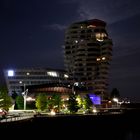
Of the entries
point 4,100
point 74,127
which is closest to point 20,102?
point 4,100

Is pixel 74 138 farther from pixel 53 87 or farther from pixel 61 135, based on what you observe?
pixel 53 87

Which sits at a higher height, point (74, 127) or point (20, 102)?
point (20, 102)

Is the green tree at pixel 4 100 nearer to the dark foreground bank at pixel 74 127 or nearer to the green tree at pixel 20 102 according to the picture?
the dark foreground bank at pixel 74 127

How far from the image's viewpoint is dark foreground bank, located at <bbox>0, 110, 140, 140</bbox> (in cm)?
8638

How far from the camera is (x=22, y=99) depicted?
154 meters

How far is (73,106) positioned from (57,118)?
27.2 m

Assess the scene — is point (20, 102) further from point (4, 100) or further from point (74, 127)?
point (74, 127)

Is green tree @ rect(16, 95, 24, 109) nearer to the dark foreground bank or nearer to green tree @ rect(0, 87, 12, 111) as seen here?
green tree @ rect(0, 87, 12, 111)

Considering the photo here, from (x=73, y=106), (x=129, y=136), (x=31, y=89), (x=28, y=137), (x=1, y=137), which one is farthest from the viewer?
(x=31, y=89)

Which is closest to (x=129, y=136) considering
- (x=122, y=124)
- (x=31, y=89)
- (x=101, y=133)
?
(x=101, y=133)

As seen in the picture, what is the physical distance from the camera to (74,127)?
113500 millimetres

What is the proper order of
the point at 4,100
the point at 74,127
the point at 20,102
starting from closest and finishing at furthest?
the point at 74,127 → the point at 4,100 → the point at 20,102

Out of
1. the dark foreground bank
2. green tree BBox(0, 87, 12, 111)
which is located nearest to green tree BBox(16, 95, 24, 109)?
green tree BBox(0, 87, 12, 111)

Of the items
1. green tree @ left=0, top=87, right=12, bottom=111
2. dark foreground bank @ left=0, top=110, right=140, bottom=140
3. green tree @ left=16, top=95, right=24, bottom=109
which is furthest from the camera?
green tree @ left=16, top=95, right=24, bottom=109
